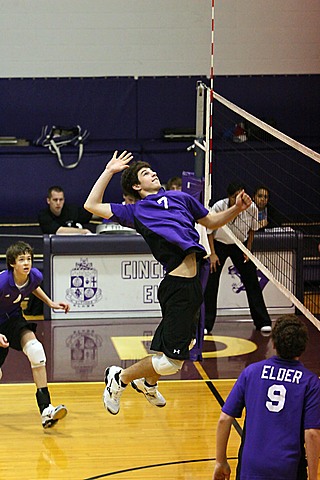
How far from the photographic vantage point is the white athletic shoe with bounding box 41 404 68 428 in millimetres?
8203

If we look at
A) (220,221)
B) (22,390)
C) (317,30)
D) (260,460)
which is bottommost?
(22,390)

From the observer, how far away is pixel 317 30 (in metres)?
16.5

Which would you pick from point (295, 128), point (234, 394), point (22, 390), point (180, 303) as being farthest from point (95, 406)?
point (295, 128)

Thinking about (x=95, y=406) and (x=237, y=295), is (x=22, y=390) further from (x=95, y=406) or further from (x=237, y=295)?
(x=237, y=295)

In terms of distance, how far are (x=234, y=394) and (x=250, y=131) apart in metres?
10.5

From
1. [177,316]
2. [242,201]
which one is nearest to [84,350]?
[177,316]

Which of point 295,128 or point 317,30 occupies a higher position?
point 317,30

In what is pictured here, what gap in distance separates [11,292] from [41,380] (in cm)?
83

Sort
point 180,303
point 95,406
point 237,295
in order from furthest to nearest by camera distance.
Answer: point 237,295, point 95,406, point 180,303

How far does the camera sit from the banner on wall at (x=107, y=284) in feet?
40.0

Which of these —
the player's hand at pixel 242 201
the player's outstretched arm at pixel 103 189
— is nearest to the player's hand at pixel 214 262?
the player's outstretched arm at pixel 103 189

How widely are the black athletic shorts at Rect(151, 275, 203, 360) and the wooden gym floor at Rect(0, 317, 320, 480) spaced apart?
97 cm

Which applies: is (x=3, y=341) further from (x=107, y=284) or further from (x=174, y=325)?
(x=107, y=284)

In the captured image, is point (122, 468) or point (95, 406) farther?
point (95, 406)
